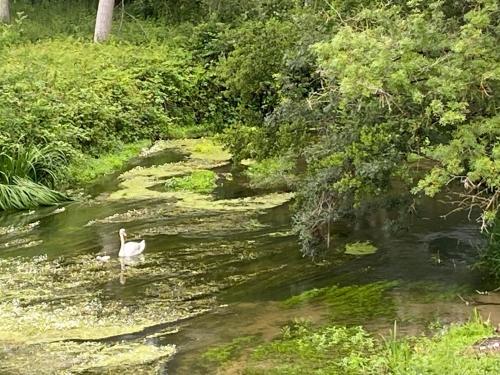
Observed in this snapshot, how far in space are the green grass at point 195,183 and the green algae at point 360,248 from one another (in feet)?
15.1

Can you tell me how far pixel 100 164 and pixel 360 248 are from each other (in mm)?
8064

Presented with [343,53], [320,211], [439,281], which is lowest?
[439,281]

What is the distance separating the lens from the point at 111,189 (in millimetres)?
16109

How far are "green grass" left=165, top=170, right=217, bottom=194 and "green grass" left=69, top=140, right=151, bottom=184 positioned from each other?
181 centimetres

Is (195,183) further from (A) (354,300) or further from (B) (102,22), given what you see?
(B) (102,22)

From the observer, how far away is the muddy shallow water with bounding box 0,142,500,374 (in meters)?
8.65

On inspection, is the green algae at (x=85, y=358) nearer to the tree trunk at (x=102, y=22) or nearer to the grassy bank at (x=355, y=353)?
the grassy bank at (x=355, y=353)

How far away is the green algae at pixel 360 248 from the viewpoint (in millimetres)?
11172

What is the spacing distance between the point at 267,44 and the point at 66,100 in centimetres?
808

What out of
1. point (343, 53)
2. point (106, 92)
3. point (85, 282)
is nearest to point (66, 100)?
point (106, 92)

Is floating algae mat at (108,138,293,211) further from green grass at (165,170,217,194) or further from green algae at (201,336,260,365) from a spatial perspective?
green algae at (201,336,260,365)

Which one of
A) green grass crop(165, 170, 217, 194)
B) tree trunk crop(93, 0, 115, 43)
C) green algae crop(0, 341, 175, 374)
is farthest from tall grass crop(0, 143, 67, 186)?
tree trunk crop(93, 0, 115, 43)

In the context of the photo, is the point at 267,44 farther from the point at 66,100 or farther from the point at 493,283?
the point at 66,100

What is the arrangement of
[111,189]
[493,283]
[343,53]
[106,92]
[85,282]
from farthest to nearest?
1. [106,92]
2. [111,189]
3. [85,282]
4. [493,283]
5. [343,53]
